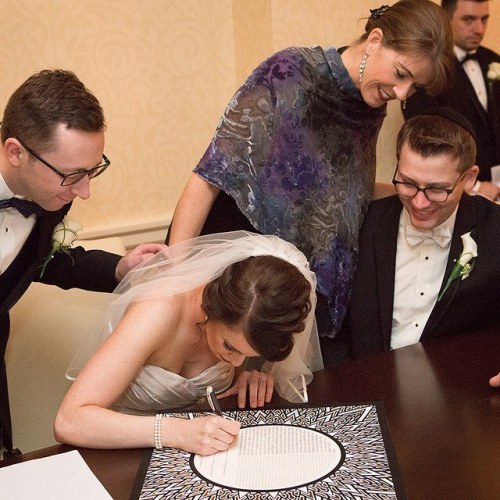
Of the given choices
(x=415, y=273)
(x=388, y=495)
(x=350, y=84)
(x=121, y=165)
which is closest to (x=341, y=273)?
(x=415, y=273)

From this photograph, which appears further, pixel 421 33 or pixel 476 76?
pixel 476 76

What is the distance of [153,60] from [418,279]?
1.80m

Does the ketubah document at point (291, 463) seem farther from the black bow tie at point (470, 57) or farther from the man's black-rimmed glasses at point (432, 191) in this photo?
the black bow tie at point (470, 57)

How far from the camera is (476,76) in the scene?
4.65 metres

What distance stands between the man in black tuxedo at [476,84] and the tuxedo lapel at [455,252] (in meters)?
1.68

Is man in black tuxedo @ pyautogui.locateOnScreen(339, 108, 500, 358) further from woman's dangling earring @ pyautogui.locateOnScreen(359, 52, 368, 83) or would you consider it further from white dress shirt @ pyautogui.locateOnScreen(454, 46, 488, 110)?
white dress shirt @ pyautogui.locateOnScreen(454, 46, 488, 110)

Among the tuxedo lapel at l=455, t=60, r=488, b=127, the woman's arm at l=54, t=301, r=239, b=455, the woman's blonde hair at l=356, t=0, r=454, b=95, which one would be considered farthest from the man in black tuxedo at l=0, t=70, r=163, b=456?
the tuxedo lapel at l=455, t=60, r=488, b=127

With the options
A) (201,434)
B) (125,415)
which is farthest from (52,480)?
(201,434)

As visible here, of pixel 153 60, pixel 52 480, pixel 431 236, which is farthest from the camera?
pixel 153 60

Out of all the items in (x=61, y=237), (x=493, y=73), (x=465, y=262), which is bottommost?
(x=465, y=262)

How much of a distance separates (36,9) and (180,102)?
822mm

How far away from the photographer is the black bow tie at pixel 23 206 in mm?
2193

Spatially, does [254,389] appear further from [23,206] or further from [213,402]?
[23,206]

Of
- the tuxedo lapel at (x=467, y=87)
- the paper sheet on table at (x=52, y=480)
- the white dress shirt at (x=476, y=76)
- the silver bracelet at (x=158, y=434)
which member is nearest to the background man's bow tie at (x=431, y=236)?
the silver bracelet at (x=158, y=434)
